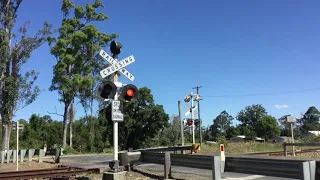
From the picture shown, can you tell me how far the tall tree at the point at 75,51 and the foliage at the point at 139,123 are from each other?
17154mm

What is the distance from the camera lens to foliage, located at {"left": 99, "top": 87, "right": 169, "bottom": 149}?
2511 inches

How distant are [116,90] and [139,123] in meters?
54.1

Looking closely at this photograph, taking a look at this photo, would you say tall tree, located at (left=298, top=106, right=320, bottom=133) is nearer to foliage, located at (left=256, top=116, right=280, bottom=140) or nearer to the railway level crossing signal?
foliage, located at (left=256, top=116, right=280, bottom=140)

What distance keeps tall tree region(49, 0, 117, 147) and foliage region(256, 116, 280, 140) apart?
105107 millimetres

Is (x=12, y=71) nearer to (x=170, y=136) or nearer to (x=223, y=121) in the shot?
A: (x=170, y=136)

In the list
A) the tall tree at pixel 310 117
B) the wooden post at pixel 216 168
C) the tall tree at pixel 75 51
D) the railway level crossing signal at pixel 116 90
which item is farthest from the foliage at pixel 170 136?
the tall tree at pixel 310 117

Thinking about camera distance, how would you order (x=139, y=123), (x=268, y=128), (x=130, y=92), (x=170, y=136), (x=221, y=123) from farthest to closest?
(x=221, y=123)
(x=268, y=128)
(x=170, y=136)
(x=139, y=123)
(x=130, y=92)

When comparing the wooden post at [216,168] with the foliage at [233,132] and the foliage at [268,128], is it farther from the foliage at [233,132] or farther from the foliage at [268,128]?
the foliage at [233,132]

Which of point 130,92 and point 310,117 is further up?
point 310,117

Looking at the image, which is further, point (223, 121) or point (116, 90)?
point (223, 121)

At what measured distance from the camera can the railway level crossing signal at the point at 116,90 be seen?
1027 centimetres

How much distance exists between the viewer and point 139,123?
64125mm

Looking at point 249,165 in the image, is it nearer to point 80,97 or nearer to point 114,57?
point 114,57

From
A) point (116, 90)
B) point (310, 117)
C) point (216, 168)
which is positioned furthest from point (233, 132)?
point (216, 168)
